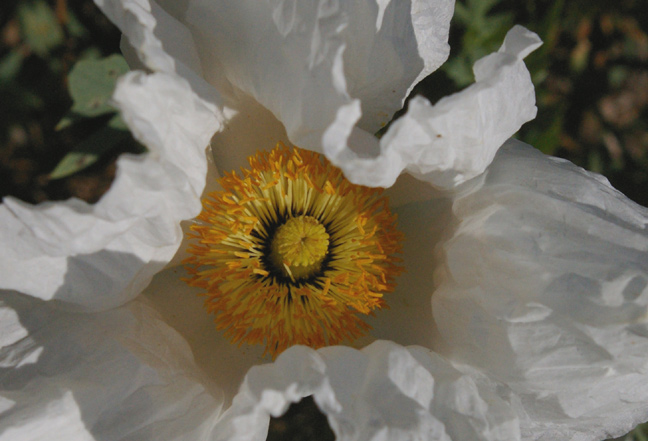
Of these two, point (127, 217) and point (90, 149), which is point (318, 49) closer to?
point (127, 217)

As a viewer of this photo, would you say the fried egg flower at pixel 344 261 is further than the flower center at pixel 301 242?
No

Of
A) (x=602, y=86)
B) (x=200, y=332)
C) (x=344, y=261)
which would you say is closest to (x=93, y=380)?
(x=200, y=332)

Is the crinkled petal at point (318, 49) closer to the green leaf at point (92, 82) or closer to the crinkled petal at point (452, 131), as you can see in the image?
the crinkled petal at point (452, 131)

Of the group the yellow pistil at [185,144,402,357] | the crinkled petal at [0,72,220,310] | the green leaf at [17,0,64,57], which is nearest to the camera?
the crinkled petal at [0,72,220,310]

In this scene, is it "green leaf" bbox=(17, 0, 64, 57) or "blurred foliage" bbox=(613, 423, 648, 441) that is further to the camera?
"green leaf" bbox=(17, 0, 64, 57)

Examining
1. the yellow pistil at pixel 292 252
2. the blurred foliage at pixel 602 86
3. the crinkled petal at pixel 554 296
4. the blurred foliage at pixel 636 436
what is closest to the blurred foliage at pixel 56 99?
the yellow pistil at pixel 292 252

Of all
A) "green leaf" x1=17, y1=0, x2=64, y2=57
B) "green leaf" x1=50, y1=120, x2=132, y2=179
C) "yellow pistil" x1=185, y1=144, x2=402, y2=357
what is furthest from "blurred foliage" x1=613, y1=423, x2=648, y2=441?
"green leaf" x1=17, y1=0, x2=64, y2=57

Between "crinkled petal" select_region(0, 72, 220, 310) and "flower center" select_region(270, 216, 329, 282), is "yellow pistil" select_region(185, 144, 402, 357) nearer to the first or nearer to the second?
"flower center" select_region(270, 216, 329, 282)

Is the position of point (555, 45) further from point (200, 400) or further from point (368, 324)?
point (200, 400)
